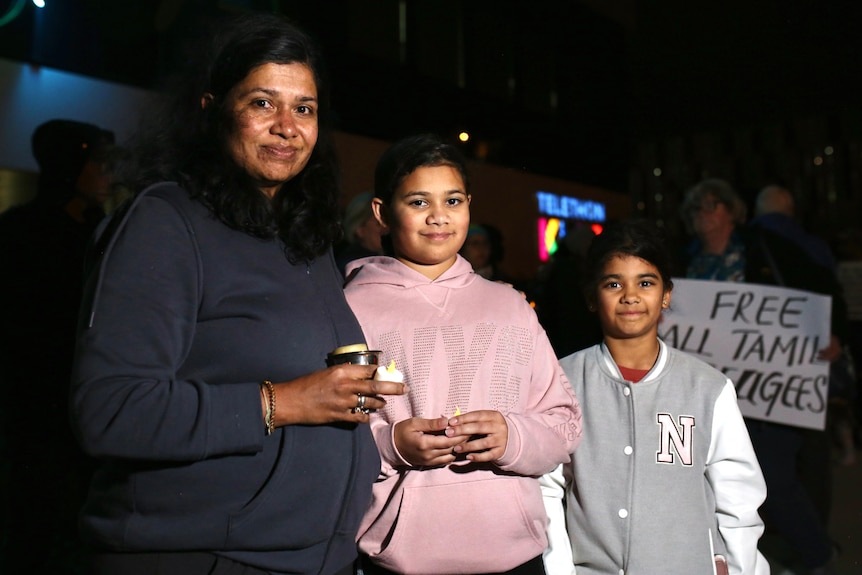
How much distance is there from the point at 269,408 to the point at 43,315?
6.52 ft

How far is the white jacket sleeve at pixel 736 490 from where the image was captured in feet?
7.53

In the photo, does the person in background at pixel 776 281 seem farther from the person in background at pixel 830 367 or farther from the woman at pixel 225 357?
the woman at pixel 225 357

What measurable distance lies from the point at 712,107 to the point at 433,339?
37.5 ft

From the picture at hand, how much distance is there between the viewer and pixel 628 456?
7.76 feet

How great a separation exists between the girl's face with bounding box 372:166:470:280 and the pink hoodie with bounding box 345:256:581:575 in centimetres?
8

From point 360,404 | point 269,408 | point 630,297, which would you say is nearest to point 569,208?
point 630,297

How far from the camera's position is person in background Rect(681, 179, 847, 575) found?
13.0 ft

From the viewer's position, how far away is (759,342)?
13.1ft

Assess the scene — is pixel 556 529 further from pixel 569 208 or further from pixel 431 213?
pixel 569 208

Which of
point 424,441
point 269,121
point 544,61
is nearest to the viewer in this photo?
point 269,121

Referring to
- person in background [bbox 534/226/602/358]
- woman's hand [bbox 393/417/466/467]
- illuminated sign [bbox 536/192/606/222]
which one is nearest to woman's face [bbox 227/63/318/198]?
woman's hand [bbox 393/417/466/467]

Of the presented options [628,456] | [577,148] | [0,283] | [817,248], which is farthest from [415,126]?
[628,456]

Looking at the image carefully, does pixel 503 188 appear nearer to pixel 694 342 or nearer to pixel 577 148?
pixel 577 148

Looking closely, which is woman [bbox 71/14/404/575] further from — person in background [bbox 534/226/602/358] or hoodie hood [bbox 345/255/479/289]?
person in background [bbox 534/226/602/358]
